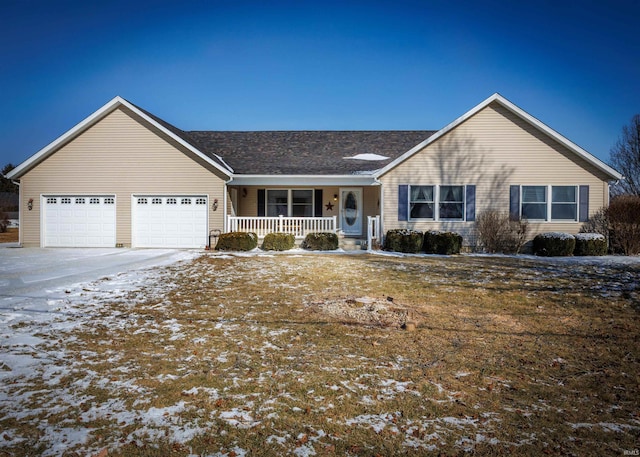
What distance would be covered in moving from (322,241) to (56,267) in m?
8.90

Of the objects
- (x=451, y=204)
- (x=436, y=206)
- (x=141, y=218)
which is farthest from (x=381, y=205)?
(x=141, y=218)

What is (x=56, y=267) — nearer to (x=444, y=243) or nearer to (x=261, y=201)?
(x=261, y=201)

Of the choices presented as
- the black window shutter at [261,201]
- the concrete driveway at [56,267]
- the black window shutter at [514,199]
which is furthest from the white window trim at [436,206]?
the concrete driveway at [56,267]

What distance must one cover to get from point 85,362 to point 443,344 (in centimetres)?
434

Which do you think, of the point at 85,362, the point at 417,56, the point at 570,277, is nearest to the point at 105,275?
the point at 85,362

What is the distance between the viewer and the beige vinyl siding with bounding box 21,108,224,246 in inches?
625

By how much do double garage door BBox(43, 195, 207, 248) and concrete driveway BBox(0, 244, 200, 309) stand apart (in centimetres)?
83

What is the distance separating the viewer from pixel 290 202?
61.3ft

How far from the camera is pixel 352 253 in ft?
47.5

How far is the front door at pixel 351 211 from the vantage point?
1848 centimetres

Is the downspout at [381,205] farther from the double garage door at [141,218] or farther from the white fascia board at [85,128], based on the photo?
the double garage door at [141,218]

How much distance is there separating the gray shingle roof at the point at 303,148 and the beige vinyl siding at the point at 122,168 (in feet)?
4.70

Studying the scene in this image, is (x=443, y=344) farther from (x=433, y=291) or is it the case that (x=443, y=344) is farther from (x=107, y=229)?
(x=107, y=229)

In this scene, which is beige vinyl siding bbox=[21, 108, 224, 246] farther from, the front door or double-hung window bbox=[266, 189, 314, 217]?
the front door
